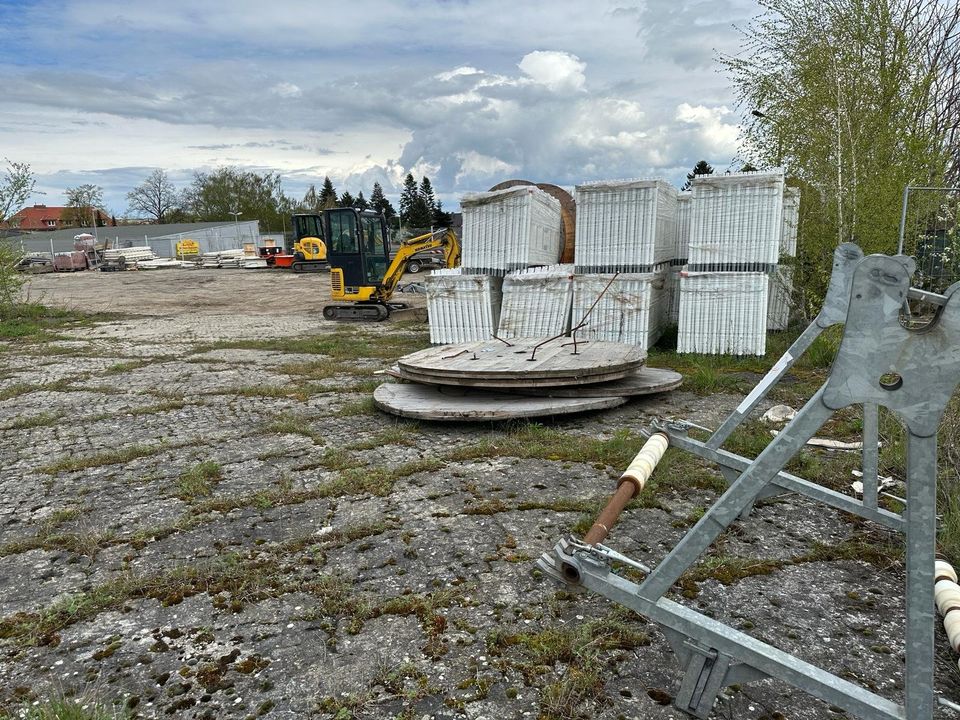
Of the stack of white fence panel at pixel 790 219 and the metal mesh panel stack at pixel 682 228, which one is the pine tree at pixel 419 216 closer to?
the metal mesh panel stack at pixel 682 228

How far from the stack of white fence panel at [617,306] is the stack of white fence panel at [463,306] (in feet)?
4.66

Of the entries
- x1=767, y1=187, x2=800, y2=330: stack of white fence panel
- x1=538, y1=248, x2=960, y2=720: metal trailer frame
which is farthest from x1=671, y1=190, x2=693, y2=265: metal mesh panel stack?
x1=538, y1=248, x2=960, y2=720: metal trailer frame

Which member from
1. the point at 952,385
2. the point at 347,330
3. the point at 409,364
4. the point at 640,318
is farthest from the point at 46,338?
the point at 952,385

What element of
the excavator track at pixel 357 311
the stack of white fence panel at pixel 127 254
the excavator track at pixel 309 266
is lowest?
the excavator track at pixel 357 311

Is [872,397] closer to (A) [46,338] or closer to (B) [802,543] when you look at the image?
(B) [802,543]

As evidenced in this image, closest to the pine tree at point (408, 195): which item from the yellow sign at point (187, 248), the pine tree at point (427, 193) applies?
the pine tree at point (427, 193)

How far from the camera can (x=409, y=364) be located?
5918mm

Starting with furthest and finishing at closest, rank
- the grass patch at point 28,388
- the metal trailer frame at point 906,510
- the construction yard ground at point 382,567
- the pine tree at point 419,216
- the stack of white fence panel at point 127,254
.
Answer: the pine tree at point 419,216 → the stack of white fence panel at point 127,254 → the grass patch at point 28,388 → the construction yard ground at point 382,567 → the metal trailer frame at point 906,510

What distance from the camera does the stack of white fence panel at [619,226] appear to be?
8.52 metres

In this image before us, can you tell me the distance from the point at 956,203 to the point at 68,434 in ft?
39.9

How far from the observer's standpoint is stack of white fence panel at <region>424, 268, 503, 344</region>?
375 inches

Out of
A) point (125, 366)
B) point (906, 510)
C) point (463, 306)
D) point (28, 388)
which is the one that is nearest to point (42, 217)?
point (125, 366)

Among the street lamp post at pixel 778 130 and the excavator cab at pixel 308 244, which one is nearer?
the street lamp post at pixel 778 130

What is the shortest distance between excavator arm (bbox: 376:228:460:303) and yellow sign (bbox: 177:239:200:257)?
32639 mm
